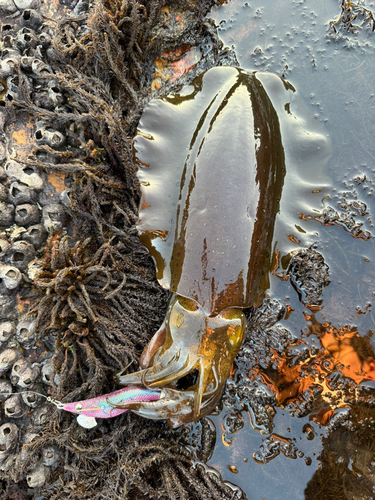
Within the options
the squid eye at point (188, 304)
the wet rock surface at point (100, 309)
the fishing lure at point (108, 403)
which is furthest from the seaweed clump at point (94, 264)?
the squid eye at point (188, 304)

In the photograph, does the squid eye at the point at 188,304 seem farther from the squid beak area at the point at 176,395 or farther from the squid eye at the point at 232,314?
the squid beak area at the point at 176,395

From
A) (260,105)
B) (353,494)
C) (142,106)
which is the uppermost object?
(260,105)

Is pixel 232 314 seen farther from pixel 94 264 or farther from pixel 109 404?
pixel 94 264

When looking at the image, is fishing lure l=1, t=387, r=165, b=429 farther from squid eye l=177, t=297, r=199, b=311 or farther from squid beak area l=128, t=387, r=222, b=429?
squid eye l=177, t=297, r=199, b=311

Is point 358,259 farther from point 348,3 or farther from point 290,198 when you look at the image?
point 348,3

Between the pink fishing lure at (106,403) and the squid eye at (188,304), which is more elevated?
the squid eye at (188,304)

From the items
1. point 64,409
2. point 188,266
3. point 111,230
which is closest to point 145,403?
point 64,409
